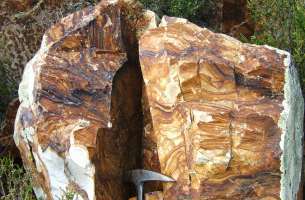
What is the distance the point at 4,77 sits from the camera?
10250mm

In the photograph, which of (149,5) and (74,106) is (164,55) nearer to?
(74,106)

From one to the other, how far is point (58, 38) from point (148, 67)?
1207 millimetres

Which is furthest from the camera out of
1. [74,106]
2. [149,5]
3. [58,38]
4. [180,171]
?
[149,5]

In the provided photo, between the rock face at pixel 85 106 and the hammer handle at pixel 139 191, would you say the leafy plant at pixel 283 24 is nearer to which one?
the rock face at pixel 85 106

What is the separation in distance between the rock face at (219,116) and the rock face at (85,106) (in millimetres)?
425

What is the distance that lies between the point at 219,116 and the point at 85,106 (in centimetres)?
134

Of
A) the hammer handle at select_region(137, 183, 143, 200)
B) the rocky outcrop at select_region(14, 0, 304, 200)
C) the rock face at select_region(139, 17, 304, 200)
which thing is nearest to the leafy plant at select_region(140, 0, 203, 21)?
the rocky outcrop at select_region(14, 0, 304, 200)

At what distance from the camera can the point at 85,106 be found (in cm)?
665

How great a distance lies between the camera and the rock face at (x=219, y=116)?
6.13m

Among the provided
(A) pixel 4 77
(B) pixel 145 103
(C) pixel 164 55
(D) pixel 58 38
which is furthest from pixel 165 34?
(A) pixel 4 77

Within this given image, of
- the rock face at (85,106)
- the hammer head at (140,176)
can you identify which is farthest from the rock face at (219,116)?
the rock face at (85,106)

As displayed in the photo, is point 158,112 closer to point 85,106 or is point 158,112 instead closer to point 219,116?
point 219,116

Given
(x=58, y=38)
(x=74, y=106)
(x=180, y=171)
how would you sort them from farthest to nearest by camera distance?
(x=58, y=38) → (x=74, y=106) → (x=180, y=171)

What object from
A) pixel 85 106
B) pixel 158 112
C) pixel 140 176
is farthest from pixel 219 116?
pixel 85 106
